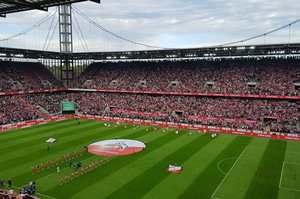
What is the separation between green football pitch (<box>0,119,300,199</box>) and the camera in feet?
73.0

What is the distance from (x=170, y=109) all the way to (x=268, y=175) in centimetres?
3447

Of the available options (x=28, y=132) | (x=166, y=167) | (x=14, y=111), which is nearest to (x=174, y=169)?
(x=166, y=167)

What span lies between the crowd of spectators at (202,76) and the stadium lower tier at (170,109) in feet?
7.67

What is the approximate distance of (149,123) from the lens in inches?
2117

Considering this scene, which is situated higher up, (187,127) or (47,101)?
(47,101)

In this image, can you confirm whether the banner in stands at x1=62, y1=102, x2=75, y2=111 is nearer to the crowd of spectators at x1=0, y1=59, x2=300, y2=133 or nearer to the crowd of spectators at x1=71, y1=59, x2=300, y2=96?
the crowd of spectators at x1=0, y1=59, x2=300, y2=133

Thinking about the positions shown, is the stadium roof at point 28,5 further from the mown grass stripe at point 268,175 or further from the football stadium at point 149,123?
the mown grass stripe at point 268,175

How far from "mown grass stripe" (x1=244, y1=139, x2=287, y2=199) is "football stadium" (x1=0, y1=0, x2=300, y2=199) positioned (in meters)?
0.11

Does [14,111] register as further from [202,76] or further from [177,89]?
[202,76]

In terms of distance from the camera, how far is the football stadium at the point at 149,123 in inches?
930

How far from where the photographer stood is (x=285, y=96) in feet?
162

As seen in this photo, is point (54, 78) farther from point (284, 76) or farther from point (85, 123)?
point (284, 76)

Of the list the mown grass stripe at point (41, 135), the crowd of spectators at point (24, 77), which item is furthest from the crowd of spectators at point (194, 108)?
the mown grass stripe at point (41, 135)

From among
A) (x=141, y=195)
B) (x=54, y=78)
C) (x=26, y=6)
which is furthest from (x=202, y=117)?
(x=54, y=78)
